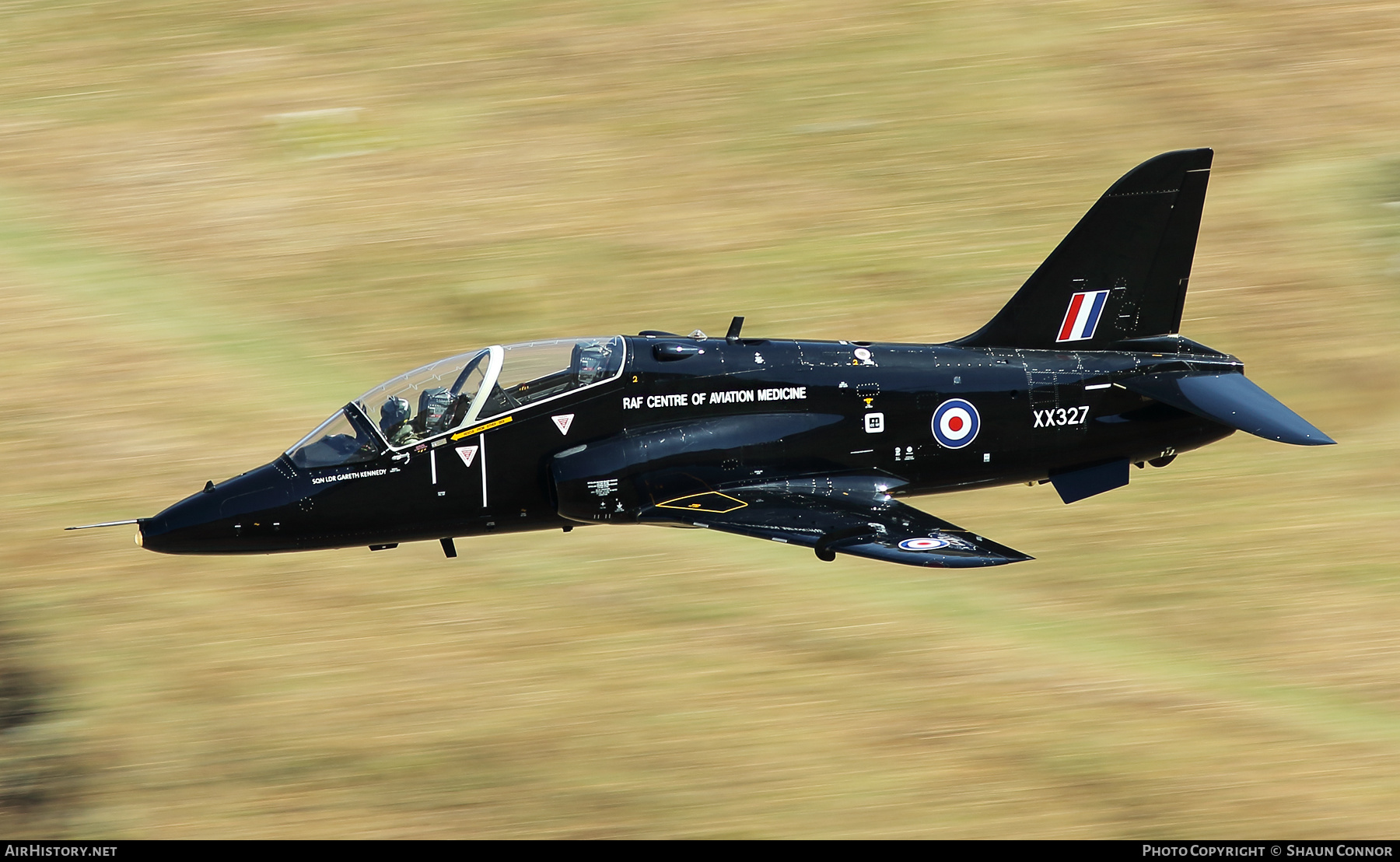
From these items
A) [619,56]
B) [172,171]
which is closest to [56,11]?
[172,171]

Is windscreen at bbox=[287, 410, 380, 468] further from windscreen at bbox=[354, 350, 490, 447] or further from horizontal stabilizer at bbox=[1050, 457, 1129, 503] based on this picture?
horizontal stabilizer at bbox=[1050, 457, 1129, 503]

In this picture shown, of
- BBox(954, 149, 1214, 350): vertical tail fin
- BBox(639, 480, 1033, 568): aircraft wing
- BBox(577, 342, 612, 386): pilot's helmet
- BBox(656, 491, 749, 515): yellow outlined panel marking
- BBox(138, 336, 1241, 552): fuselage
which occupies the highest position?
BBox(954, 149, 1214, 350): vertical tail fin

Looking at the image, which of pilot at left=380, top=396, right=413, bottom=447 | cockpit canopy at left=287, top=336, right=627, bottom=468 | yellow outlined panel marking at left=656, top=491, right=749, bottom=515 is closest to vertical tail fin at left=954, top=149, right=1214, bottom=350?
yellow outlined panel marking at left=656, top=491, right=749, bottom=515

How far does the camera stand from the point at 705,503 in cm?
1593

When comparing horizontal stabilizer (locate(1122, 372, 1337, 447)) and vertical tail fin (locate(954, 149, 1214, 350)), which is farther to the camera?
vertical tail fin (locate(954, 149, 1214, 350))

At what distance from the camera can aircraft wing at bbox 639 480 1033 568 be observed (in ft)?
47.3

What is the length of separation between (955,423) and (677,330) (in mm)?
8436

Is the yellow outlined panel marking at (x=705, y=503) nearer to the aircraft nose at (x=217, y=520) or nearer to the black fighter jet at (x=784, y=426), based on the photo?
the black fighter jet at (x=784, y=426)

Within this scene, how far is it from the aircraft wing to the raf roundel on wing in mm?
1190

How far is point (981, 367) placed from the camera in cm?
1720

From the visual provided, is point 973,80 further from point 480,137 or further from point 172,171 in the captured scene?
point 172,171

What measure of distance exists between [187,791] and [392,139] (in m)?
17.8

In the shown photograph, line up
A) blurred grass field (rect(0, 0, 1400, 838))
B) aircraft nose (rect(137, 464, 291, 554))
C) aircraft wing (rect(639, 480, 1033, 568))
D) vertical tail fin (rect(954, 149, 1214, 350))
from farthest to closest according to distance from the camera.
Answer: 1. vertical tail fin (rect(954, 149, 1214, 350))
2. aircraft nose (rect(137, 464, 291, 554))
3. blurred grass field (rect(0, 0, 1400, 838))
4. aircraft wing (rect(639, 480, 1033, 568))

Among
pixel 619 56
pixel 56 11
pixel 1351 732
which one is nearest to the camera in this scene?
pixel 1351 732
